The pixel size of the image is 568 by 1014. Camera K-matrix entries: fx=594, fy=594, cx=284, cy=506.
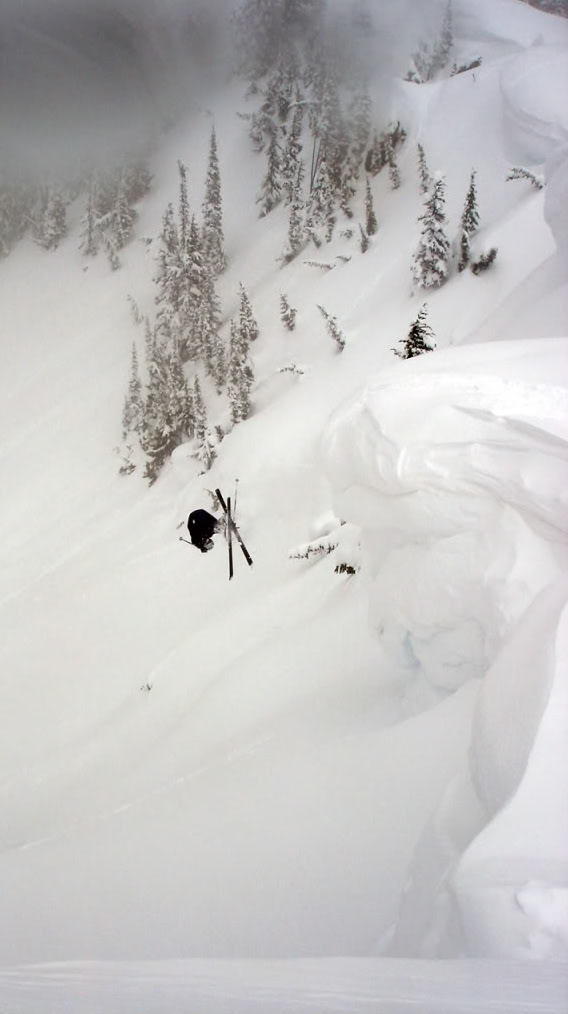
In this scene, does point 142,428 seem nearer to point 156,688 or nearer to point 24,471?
point 24,471

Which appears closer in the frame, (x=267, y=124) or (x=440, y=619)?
(x=440, y=619)

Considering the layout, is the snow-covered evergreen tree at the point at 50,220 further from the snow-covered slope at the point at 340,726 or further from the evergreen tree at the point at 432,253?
the snow-covered slope at the point at 340,726

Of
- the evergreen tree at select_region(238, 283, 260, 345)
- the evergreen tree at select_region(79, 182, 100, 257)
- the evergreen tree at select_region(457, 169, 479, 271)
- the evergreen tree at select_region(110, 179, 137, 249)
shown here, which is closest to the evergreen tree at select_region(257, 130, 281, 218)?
the evergreen tree at select_region(110, 179, 137, 249)

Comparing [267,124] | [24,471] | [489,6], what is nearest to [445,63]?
[489,6]

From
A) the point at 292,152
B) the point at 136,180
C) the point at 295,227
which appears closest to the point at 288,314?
the point at 295,227

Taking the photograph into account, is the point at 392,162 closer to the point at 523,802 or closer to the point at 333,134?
the point at 333,134

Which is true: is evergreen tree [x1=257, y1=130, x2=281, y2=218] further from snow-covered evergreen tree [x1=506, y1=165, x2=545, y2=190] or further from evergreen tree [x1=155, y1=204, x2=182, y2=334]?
snow-covered evergreen tree [x1=506, y1=165, x2=545, y2=190]
